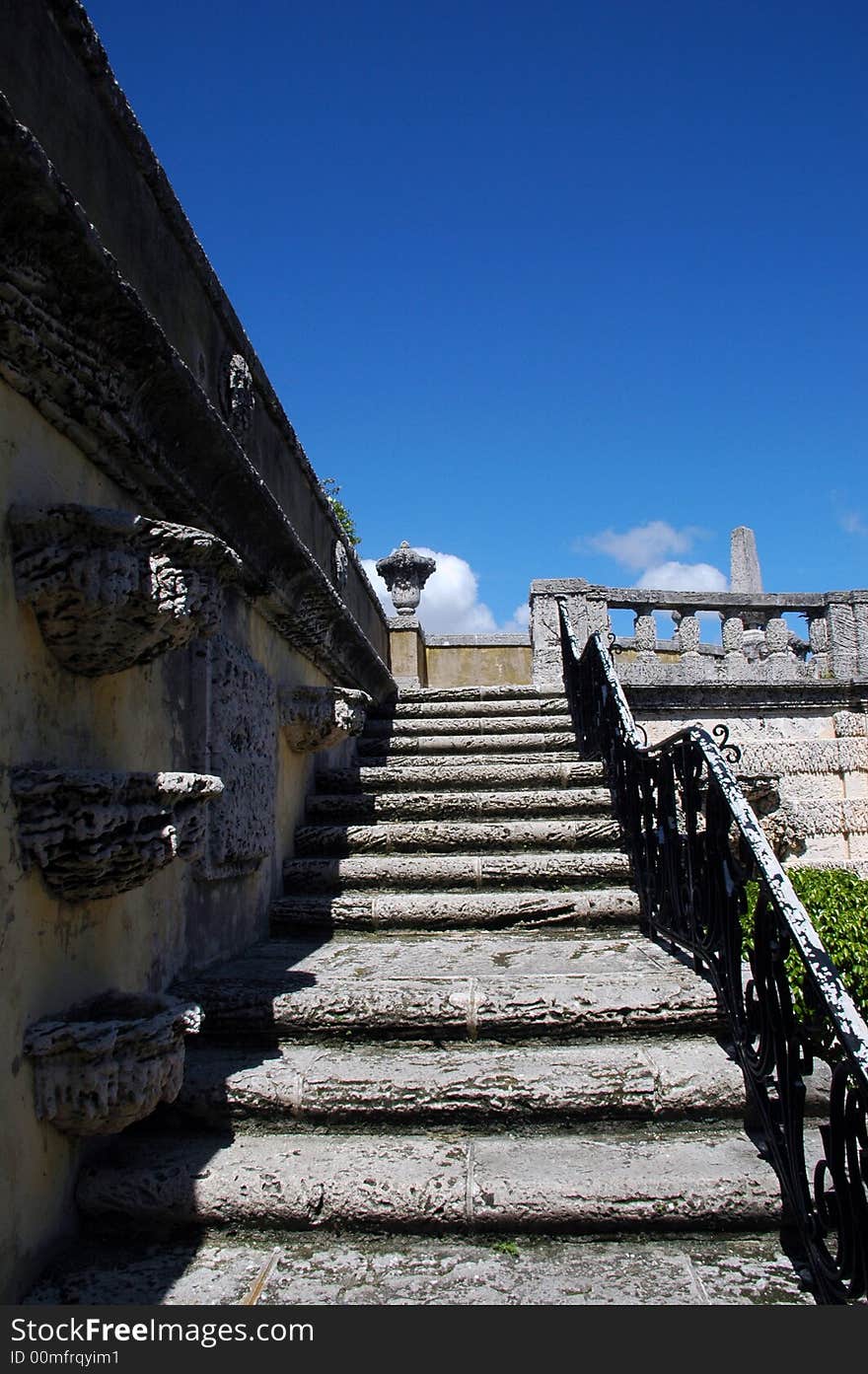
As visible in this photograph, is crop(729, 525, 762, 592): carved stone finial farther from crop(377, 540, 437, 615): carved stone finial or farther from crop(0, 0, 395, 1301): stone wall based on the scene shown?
crop(0, 0, 395, 1301): stone wall

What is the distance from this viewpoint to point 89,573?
225 cm

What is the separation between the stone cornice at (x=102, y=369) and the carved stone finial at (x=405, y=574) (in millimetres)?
8964

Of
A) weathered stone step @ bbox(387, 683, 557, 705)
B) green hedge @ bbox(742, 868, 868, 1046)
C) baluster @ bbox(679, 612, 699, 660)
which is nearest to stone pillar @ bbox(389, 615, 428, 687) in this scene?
weathered stone step @ bbox(387, 683, 557, 705)

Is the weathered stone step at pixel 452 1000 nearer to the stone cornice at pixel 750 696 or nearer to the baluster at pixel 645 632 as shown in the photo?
the stone cornice at pixel 750 696

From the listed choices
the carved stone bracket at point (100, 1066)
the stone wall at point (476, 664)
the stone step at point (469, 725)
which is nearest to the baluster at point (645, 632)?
the stone step at point (469, 725)

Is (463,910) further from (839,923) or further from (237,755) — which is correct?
(839,923)

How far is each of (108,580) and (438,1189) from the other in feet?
5.91

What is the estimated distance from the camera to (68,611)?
7.54 ft

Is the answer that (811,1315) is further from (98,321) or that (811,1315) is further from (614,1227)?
(98,321)

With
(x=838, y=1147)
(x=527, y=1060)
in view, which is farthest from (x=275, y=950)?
(x=838, y=1147)

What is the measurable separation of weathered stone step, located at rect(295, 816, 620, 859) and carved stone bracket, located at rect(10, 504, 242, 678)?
9.68 ft

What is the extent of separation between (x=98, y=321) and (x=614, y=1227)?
8.91 feet


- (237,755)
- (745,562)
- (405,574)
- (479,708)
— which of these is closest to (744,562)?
(745,562)

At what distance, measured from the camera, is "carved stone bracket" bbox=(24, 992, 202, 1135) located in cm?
219
